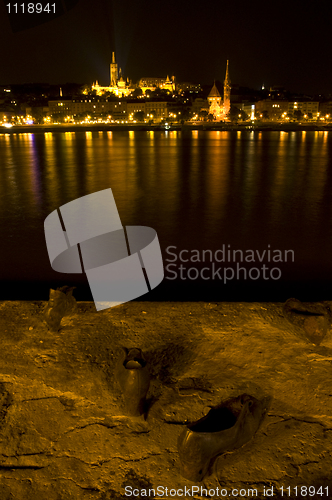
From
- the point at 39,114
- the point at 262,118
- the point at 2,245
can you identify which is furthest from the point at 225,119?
the point at 2,245

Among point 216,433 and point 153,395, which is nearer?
point 216,433

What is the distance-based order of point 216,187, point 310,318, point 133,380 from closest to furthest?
point 133,380, point 310,318, point 216,187

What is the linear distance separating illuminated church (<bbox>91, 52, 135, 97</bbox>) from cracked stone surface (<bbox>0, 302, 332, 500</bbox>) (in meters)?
102

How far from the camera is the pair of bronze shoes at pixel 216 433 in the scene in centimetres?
157

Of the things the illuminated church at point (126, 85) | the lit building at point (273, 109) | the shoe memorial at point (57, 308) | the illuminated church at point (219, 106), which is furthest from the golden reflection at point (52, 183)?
the illuminated church at point (126, 85)

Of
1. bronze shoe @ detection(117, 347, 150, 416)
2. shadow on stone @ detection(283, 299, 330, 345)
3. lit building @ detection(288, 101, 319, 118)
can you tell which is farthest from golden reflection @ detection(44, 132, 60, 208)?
lit building @ detection(288, 101, 319, 118)

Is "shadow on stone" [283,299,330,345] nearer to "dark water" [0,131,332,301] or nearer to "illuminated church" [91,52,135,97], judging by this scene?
"dark water" [0,131,332,301]

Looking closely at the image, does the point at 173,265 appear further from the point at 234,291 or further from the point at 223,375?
the point at 223,375

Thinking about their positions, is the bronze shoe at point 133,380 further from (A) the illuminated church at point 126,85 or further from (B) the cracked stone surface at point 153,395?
(A) the illuminated church at point 126,85

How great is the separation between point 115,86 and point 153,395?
110 meters

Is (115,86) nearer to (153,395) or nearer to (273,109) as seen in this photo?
(273,109)

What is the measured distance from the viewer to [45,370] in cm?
238

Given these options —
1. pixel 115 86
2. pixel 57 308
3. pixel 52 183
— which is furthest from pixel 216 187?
pixel 115 86

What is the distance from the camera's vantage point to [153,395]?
218cm
